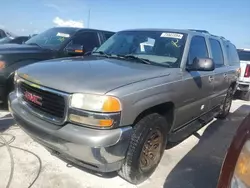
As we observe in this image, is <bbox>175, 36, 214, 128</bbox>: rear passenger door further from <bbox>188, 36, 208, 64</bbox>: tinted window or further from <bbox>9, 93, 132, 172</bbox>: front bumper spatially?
<bbox>9, 93, 132, 172</bbox>: front bumper

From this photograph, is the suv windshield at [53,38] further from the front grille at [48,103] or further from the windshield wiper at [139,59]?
the front grille at [48,103]

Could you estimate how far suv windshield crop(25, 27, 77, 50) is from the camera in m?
5.48

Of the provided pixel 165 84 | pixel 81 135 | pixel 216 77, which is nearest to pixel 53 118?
pixel 81 135

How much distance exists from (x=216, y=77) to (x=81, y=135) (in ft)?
9.80

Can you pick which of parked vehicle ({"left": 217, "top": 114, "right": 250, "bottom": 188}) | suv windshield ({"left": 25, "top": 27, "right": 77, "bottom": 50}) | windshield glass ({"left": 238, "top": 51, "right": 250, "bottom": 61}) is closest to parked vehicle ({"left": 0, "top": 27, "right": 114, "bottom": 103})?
suv windshield ({"left": 25, "top": 27, "right": 77, "bottom": 50})

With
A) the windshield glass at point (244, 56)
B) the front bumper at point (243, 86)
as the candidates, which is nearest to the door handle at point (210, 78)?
the front bumper at point (243, 86)

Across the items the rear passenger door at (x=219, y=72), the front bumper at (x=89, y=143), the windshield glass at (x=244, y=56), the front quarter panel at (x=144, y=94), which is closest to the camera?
the front bumper at (x=89, y=143)

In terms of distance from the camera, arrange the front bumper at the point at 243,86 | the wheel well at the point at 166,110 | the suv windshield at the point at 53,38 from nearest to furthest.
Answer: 1. the wheel well at the point at 166,110
2. the suv windshield at the point at 53,38
3. the front bumper at the point at 243,86

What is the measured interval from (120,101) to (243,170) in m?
1.23

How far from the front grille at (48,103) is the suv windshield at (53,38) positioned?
2.73m

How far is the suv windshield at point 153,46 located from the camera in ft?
11.2

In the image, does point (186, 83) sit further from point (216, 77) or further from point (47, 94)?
point (47, 94)

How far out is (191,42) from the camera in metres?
3.68

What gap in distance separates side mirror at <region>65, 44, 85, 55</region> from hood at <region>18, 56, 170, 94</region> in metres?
1.84
